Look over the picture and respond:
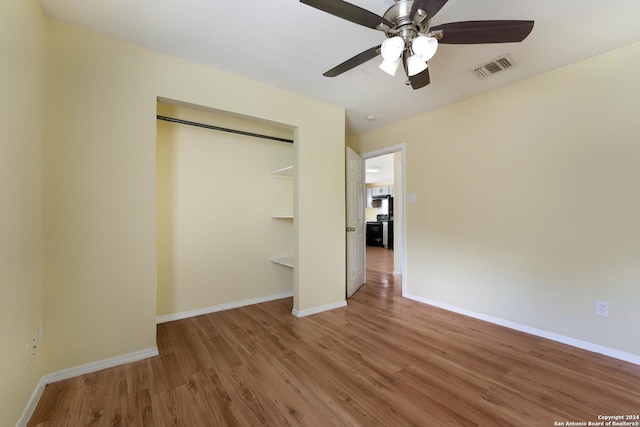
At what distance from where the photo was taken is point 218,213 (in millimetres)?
3176

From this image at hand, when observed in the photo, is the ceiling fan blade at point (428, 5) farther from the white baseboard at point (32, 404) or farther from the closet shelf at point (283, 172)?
the white baseboard at point (32, 404)

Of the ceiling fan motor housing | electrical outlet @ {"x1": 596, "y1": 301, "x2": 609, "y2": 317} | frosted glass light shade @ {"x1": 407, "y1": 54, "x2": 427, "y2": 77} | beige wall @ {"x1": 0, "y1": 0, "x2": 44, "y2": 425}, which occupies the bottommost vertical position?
electrical outlet @ {"x1": 596, "y1": 301, "x2": 609, "y2": 317}

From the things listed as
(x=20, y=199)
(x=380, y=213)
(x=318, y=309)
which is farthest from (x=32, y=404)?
(x=380, y=213)

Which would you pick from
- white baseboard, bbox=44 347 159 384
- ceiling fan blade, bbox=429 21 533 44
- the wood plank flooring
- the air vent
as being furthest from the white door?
white baseboard, bbox=44 347 159 384

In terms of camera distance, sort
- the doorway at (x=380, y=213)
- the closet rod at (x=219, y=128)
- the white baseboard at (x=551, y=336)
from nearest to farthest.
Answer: the white baseboard at (x=551, y=336) → the closet rod at (x=219, y=128) → the doorway at (x=380, y=213)

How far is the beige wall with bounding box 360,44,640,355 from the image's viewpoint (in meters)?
2.08

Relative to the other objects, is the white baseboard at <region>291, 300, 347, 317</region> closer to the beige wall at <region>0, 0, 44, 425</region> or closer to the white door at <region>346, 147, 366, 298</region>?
the white door at <region>346, 147, 366, 298</region>

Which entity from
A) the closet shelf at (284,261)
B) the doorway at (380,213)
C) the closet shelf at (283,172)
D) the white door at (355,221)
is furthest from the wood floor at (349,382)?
the doorway at (380,213)

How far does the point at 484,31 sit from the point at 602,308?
7.87 feet

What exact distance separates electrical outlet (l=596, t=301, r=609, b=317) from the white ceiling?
80.9 inches

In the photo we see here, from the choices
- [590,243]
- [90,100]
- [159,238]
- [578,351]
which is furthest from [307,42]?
[578,351]

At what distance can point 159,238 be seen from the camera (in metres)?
2.82

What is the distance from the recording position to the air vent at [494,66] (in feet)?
7.27

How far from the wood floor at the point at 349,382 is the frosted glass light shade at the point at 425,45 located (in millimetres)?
1999
